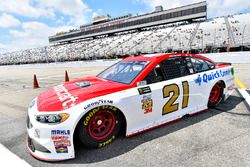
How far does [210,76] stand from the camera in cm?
416

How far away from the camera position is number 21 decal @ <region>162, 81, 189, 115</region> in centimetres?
341

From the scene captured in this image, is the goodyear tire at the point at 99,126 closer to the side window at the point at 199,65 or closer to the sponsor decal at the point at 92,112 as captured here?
the sponsor decal at the point at 92,112

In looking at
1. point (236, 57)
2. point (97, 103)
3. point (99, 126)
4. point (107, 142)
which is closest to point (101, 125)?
point (99, 126)

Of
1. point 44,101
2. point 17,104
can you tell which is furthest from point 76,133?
point 17,104

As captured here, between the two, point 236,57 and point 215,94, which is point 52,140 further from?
point 236,57

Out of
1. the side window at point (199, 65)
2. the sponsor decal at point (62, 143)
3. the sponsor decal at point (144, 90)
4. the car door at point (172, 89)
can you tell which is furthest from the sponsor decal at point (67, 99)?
the side window at point (199, 65)

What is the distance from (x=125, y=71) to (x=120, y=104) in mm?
1000

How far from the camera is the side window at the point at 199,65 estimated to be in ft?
13.4

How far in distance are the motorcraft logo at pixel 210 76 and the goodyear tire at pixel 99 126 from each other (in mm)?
1929

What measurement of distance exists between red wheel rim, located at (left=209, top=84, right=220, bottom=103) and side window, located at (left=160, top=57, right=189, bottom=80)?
3.55 feet

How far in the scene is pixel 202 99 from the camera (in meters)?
4.00

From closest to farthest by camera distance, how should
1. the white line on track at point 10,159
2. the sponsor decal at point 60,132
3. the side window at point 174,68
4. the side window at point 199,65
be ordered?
the sponsor decal at point 60,132, the white line on track at point 10,159, the side window at point 174,68, the side window at point 199,65

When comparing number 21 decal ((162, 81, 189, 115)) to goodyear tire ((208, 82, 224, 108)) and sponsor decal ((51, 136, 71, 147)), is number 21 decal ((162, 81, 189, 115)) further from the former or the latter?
sponsor decal ((51, 136, 71, 147))

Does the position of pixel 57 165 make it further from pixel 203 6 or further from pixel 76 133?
pixel 203 6
